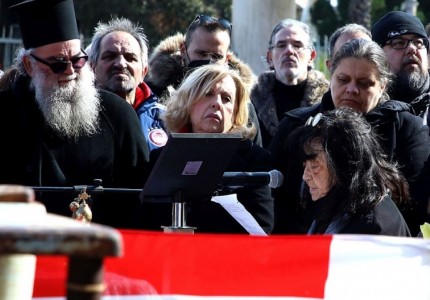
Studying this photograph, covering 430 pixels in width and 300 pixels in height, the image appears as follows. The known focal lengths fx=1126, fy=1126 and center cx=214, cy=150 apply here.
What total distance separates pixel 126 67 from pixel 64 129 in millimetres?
1386

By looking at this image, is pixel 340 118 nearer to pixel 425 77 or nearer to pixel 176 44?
pixel 425 77

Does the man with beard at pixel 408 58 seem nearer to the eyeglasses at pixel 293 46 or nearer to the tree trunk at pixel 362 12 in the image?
the eyeglasses at pixel 293 46

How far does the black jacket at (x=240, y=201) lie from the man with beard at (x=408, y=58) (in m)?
1.51

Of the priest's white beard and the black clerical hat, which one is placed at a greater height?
the black clerical hat

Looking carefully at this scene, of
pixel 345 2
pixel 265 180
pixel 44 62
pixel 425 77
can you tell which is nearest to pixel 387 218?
pixel 265 180

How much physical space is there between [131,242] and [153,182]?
0.67m

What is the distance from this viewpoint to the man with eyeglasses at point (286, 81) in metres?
7.86

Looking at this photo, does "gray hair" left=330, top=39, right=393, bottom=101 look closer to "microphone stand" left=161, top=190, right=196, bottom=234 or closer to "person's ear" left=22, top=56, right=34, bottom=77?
"person's ear" left=22, top=56, right=34, bottom=77

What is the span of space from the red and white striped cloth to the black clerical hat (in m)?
2.03

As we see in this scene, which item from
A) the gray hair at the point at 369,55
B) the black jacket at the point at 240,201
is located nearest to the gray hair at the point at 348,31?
the gray hair at the point at 369,55

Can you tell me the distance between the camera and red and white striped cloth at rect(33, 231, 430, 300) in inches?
153

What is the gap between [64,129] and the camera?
5.64 metres

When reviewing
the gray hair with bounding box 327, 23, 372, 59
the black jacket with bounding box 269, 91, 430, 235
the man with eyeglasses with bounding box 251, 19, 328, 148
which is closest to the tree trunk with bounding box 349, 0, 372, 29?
the man with eyeglasses with bounding box 251, 19, 328, 148

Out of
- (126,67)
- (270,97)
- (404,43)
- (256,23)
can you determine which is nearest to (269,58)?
(270,97)
